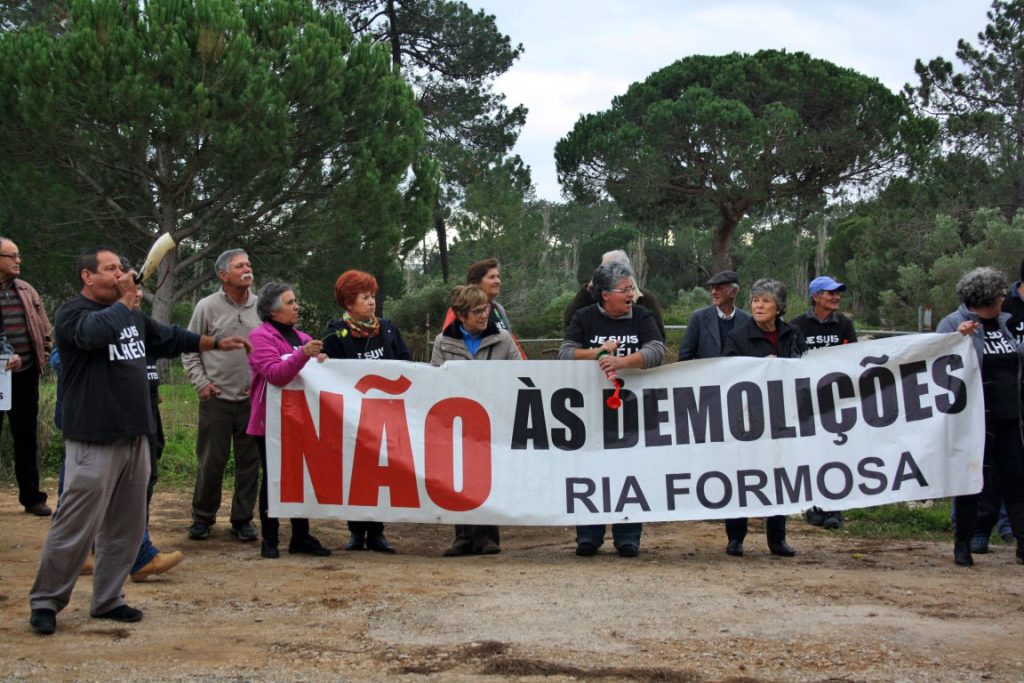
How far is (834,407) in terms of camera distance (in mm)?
7406

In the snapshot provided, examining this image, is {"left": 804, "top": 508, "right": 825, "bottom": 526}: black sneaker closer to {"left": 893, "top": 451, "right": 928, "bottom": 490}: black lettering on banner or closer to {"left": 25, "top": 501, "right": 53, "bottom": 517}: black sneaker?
{"left": 893, "top": 451, "right": 928, "bottom": 490}: black lettering on banner

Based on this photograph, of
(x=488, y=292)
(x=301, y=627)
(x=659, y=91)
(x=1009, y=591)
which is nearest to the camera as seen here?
(x=301, y=627)

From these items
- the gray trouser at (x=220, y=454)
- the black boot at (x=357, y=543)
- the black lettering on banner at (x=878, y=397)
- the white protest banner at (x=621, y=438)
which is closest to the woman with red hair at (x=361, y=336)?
the black boot at (x=357, y=543)

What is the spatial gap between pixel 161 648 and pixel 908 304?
34295 mm

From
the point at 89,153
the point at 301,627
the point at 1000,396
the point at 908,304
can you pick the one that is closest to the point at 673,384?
the point at 1000,396

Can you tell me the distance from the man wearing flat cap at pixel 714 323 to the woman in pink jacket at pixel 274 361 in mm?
2672

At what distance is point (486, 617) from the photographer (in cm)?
557

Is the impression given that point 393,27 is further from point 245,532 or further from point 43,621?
point 43,621

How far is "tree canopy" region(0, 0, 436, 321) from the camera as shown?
76.4 ft

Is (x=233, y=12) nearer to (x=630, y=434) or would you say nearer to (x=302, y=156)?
(x=302, y=156)

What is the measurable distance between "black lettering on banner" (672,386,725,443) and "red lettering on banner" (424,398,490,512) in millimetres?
1203

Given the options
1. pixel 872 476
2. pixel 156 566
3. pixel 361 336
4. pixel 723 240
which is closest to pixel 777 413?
pixel 872 476

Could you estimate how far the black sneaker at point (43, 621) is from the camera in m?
5.30

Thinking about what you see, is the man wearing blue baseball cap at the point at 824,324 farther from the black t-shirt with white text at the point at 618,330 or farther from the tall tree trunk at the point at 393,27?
the tall tree trunk at the point at 393,27
